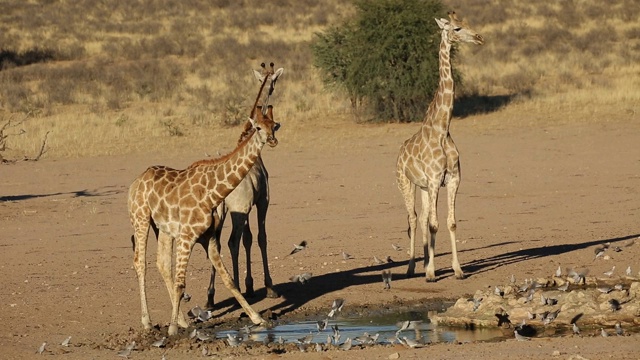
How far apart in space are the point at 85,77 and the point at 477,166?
18.7m

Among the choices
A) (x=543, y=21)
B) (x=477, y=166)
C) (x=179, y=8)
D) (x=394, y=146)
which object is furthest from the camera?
(x=179, y=8)

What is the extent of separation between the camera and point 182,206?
34.9ft

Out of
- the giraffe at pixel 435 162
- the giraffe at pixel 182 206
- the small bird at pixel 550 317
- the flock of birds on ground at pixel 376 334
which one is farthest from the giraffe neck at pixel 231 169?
the giraffe at pixel 435 162

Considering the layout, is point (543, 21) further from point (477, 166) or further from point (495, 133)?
point (477, 166)

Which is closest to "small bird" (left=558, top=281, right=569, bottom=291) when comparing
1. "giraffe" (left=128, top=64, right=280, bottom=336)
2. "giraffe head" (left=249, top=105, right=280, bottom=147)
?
"giraffe" (left=128, top=64, right=280, bottom=336)

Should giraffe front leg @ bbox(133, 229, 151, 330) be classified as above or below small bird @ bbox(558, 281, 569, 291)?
above

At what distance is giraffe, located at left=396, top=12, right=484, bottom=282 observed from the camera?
12.9 m

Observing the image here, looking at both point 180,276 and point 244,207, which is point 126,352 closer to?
point 180,276

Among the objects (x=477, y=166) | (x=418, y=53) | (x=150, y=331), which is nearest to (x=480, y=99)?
(x=418, y=53)

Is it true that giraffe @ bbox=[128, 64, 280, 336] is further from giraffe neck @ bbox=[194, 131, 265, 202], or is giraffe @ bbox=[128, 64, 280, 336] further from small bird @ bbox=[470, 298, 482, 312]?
small bird @ bbox=[470, 298, 482, 312]

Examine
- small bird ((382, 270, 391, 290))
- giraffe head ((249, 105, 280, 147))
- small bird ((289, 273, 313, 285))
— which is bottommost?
small bird ((382, 270, 391, 290))

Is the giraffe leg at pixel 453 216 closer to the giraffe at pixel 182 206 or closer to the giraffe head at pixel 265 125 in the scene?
the giraffe at pixel 182 206

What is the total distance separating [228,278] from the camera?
10.8m

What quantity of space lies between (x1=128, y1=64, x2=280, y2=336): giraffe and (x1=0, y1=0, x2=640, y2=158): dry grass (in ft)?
44.0
